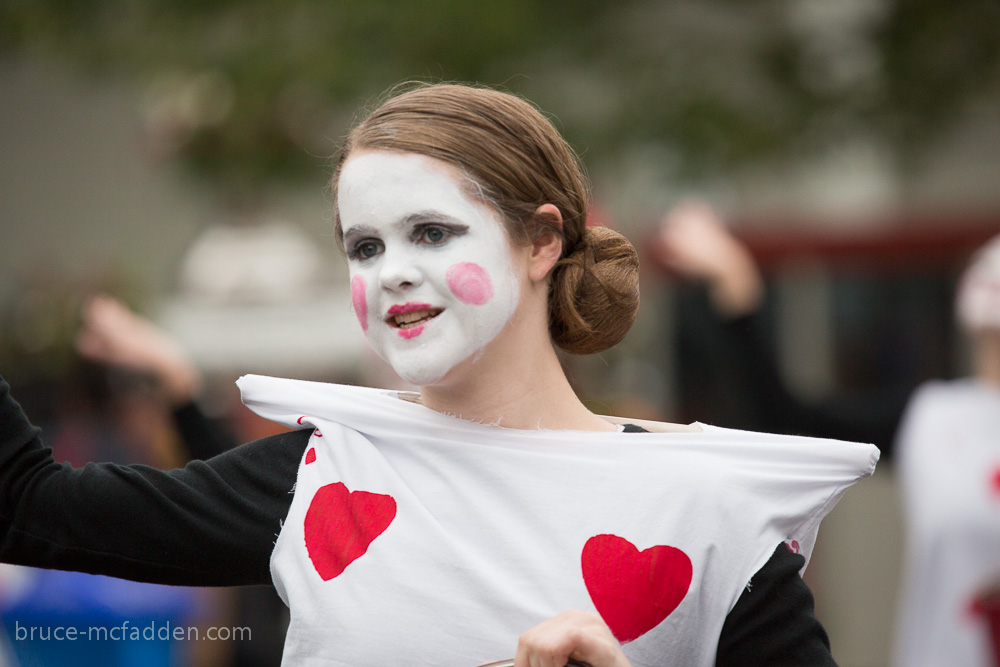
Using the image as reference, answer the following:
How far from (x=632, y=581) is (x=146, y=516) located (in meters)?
0.77

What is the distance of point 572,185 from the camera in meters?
2.06

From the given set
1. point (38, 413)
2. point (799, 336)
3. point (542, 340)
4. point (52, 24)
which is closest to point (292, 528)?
point (542, 340)

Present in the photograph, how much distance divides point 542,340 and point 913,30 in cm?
600

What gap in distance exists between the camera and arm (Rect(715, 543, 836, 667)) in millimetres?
1829

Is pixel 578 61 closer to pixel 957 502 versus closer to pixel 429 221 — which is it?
pixel 957 502

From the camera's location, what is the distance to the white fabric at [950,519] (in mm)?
3666

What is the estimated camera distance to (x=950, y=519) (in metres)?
3.75

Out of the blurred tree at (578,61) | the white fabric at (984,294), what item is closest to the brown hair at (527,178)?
the white fabric at (984,294)

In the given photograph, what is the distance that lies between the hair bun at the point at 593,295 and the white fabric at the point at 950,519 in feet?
6.86

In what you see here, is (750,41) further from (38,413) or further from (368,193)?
(368,193)

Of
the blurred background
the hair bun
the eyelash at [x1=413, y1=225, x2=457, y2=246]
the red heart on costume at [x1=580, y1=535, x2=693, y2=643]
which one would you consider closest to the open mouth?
the eyelash at [x1=413, y1=225, x2=457, y2=246]

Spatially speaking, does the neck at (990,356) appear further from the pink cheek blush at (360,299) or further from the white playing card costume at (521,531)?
the pink cheek blush at (360,299)

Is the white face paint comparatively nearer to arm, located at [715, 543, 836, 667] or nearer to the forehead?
the forehead

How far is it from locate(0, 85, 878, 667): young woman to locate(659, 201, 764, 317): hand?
4.78 ft
